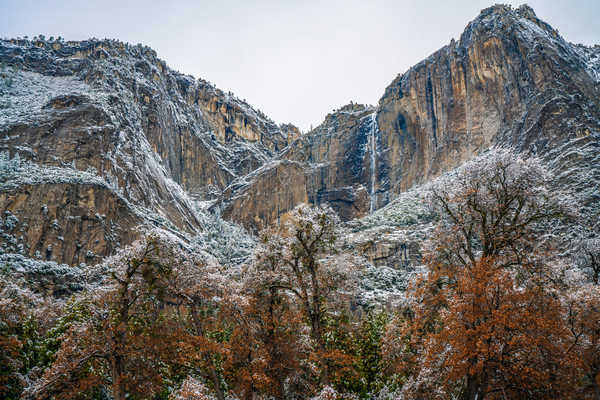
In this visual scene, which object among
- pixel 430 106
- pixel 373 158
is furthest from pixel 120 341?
pixel 373 158

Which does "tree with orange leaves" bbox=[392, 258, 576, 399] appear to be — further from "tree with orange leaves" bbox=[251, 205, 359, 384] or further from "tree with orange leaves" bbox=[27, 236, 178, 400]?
"tree with orange leaves" bbox=[27, 236, 178, 400]

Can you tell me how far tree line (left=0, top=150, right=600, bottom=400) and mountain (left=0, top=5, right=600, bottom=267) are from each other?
1604 cm

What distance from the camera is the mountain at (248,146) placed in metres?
49.5

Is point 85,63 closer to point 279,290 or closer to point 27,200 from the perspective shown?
point 27,200

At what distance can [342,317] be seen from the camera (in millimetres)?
16875

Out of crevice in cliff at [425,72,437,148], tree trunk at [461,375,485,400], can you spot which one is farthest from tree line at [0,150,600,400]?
crevice in cliff at [425,72,437,148]

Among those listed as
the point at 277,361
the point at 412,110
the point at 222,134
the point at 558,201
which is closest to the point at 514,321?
the point at 558,201

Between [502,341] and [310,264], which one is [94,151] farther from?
[502,341]

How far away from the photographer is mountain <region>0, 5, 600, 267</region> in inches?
1950

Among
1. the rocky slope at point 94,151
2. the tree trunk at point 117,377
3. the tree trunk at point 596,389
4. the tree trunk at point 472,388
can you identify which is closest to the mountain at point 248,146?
the rocky slope at point 94,151

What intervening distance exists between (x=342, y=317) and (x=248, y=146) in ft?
449

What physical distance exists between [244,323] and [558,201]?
47.8 ft

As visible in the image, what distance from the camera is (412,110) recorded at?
333ft

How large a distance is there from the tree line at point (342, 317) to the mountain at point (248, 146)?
16.0 meters
